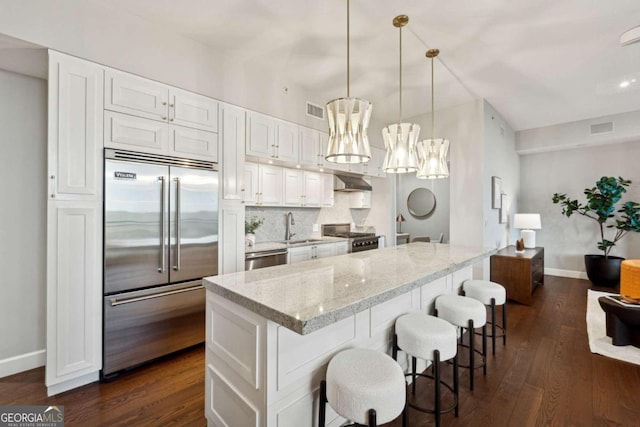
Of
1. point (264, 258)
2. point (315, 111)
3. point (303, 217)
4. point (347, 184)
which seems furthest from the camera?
point (347, 184)

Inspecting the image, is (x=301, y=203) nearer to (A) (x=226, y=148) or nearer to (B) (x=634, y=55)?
(A) (x=226, y=148)

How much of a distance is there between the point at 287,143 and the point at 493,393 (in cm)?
331

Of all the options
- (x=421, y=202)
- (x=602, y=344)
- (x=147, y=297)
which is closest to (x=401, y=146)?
Answer: (x=147, y=297)

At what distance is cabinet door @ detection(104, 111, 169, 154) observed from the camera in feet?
7.63

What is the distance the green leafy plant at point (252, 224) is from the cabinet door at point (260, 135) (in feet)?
3.27

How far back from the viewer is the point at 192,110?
280 centimetres

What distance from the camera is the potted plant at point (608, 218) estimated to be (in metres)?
5.02

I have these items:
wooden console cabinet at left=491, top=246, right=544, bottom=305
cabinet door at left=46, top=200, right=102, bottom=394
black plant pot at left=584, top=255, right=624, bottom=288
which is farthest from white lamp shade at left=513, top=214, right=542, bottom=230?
cabinet door at left=46, top=200, right=102, bottom=394

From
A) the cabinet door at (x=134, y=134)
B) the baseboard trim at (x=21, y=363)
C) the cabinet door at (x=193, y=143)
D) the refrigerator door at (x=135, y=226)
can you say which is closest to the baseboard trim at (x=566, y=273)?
the cabinet door at (x=193, y=143)

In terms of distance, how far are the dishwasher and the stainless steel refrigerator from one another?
0.41m

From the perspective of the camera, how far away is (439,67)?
3449 millimetres

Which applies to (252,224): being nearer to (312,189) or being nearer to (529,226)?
(312,189)

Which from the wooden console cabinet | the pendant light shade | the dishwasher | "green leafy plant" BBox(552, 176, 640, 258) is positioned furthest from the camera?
"green leafy plant" BBox(552, 176, 640, 258)

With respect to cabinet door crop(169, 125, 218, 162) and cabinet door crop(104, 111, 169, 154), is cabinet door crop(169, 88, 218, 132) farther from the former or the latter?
cabinet door crop(104, 111, 169, 154)
